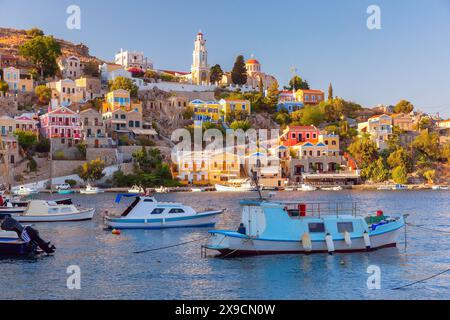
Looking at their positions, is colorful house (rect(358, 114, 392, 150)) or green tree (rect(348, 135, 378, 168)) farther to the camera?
colorful house (rect(358, 114, 392, 150))

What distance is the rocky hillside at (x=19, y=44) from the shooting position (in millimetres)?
120731

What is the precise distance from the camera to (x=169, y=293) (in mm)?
20812

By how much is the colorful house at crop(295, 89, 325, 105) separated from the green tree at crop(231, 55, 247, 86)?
1126 centimetres

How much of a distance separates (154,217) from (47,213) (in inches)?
310

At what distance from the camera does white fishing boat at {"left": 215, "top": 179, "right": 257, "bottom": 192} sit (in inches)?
3314

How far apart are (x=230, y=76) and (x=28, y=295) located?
356 feet

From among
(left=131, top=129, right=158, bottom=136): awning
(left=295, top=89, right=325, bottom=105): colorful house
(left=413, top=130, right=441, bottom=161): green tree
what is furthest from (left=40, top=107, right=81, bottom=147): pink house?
→ (left=413, top=130, right=441, bottom=161): green tree

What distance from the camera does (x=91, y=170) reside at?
79.9m

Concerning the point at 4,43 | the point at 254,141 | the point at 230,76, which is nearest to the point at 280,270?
the point at 254,141

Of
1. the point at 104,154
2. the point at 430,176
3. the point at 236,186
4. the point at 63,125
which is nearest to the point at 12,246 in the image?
the point at 104,154

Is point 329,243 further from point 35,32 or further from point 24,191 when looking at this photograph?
point 35,32

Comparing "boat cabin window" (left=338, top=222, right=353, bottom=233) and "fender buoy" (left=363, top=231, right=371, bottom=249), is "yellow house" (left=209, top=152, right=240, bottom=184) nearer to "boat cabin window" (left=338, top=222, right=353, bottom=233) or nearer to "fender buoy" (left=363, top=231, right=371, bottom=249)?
"fender buoy" (left=363, top=231, right=371, bottom=249)

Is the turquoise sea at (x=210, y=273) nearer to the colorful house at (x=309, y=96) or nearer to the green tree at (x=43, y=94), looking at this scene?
the green tree at (x=43, y=94)
